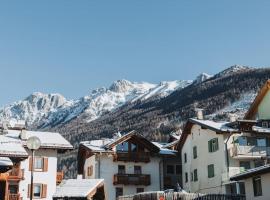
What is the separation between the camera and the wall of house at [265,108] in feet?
173

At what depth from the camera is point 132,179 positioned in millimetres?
54438

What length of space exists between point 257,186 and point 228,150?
46.7 ft

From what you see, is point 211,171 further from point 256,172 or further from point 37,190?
point 37,190

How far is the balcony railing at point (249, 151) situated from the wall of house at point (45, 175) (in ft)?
59.5

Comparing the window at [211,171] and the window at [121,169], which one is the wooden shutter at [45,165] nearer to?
the window at [121,169]

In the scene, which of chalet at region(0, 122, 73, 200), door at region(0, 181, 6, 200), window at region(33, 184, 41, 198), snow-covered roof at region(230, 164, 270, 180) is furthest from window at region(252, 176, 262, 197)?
window at region(33, 184, 41, 198)

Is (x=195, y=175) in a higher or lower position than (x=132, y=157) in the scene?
lower

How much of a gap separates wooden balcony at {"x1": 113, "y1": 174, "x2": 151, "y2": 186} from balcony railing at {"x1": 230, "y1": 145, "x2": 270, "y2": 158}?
12658 mm

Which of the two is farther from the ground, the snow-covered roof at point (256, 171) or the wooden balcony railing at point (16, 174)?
the wooden balcony railing at point (16, 174)

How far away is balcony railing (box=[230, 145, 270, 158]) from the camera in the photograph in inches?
1816

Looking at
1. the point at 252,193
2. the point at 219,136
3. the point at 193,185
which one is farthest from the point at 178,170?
the point at 252,193

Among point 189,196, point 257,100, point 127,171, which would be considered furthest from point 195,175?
point 189,196

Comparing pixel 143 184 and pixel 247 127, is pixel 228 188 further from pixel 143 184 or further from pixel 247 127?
pixel 143 184

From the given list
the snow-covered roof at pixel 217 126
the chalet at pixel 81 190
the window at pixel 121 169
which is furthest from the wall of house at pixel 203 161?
the chalet at pixel 81 190
